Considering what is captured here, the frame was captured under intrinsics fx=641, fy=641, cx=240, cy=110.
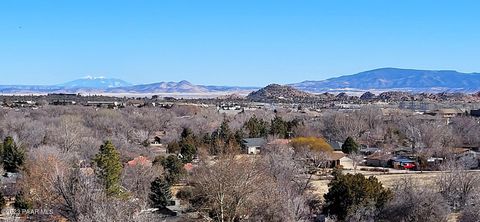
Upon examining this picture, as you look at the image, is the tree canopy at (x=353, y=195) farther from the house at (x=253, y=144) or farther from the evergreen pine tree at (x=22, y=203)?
the house at (x=253, y=144)

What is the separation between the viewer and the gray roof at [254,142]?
5452cm

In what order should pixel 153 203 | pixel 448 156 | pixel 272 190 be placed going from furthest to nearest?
pixel 448 156 < pixel 153 203 < pixel 272 190

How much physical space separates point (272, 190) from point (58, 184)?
27.2ft

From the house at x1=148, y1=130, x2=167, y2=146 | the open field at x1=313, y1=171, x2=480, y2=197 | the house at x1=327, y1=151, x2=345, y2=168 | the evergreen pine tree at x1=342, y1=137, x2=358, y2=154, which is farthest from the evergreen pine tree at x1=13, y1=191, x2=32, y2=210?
the house at x1=148, y1=130, x2=167, y2=146

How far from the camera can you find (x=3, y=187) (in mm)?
32812

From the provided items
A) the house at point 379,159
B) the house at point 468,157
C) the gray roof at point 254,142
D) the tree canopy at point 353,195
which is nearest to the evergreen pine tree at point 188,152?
the gray roof at point 254,142

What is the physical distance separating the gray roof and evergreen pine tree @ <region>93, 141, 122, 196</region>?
23.9 metres

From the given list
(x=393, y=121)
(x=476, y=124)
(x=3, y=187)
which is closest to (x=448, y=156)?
(x=476, y=124)

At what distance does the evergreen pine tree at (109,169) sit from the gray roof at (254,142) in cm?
2385

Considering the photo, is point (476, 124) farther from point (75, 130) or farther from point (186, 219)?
point (186, 219)

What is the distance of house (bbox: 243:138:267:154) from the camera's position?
53281mm

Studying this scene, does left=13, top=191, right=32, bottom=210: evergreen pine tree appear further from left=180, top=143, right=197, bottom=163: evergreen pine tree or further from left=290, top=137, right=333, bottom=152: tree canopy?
left=290, top=137, right=333, bottom=152: tree canopy

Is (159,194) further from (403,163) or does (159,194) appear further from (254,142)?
(254,142)

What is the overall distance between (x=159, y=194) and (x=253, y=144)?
2577 centimetres
